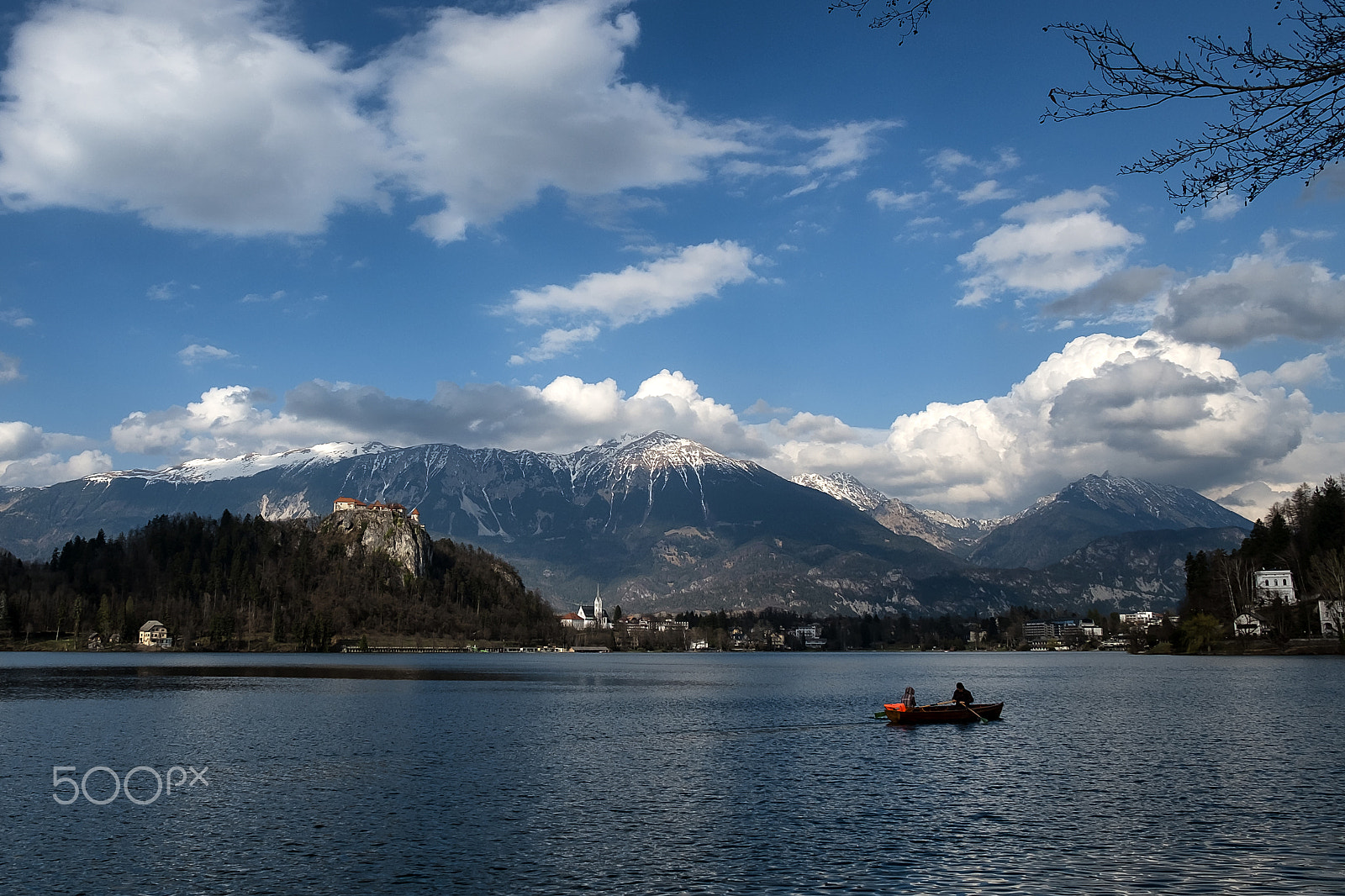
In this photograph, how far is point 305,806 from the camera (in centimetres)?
4569

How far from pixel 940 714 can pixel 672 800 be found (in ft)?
155

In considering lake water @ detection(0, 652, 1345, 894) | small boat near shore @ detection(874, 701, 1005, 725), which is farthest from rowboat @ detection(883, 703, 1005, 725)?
lake water @ detection(0, 652, 1345, 894)

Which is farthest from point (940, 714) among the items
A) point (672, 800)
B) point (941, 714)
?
point (672, 800)

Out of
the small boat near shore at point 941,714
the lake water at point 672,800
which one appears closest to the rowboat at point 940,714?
the small boat near shore at point 941,714

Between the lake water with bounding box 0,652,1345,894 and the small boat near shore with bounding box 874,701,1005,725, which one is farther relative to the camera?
the small boat near shore with bounding box 874,701,1005,725

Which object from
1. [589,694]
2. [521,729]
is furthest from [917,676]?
[521,729]

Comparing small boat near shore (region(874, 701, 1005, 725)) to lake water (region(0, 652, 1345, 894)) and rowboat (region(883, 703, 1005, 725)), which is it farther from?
lake water (region(0, 652, 1345, 894))

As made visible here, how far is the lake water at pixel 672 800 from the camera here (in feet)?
108

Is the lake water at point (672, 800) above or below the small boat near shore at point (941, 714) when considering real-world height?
above

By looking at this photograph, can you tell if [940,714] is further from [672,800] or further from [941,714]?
[672,800]

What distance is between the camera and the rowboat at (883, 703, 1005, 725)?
283ft

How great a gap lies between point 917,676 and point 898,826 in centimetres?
15309

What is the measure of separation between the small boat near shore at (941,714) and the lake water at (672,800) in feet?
14.1

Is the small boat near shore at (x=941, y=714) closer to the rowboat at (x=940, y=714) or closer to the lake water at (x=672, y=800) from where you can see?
the rowboat at (x=940, y=714)
